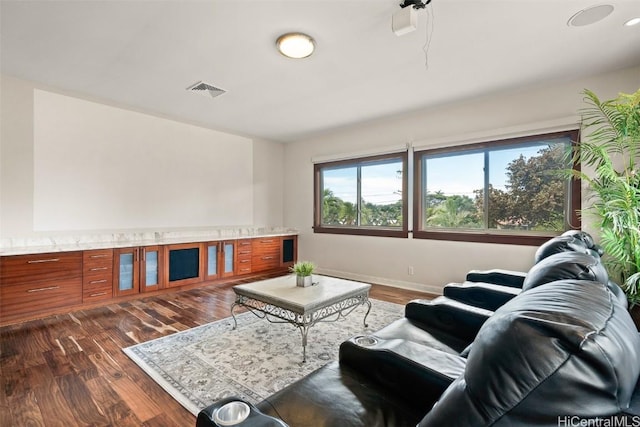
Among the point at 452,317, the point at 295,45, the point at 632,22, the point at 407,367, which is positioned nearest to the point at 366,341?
the point at 407,367

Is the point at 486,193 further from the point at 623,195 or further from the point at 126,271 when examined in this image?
the point at 126,271

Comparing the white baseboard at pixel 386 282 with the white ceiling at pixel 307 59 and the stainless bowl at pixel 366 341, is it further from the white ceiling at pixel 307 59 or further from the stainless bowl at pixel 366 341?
the stainless bowl at pixel 366 341

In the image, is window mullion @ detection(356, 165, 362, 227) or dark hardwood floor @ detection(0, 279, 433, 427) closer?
dark hardwood floor @ detection(0, 279, 433, 427)

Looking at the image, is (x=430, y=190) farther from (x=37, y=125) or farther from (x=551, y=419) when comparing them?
(x=37, y=125)

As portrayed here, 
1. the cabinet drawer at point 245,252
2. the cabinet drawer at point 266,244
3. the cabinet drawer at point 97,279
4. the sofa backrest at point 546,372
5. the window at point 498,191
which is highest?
the window at point 498,191

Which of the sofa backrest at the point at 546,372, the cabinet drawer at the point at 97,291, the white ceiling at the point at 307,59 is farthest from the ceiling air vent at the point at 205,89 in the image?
the sofa backrest at the point at 546,372

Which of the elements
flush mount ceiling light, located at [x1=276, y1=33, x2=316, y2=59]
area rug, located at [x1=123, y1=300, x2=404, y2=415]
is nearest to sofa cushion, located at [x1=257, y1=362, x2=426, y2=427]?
area rug, located at [x1=123, y1=300, x2=404, y2=415]

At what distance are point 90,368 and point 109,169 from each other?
277cm

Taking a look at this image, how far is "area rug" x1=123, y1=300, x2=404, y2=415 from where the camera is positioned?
6.41 feet

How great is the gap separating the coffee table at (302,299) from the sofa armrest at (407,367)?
96 centimetres

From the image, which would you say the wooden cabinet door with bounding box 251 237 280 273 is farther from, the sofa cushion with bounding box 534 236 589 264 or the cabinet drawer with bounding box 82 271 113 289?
the sofa cushion with bounding box 534 236 589 264

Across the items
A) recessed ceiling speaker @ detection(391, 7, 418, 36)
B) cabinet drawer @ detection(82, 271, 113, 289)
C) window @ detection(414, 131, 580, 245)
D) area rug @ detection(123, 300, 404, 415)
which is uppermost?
recessed ceiling speaker @ detection(391, 7, 418, 36)

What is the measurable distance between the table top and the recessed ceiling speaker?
6.94 ft

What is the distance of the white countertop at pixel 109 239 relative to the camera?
3.27 metres
